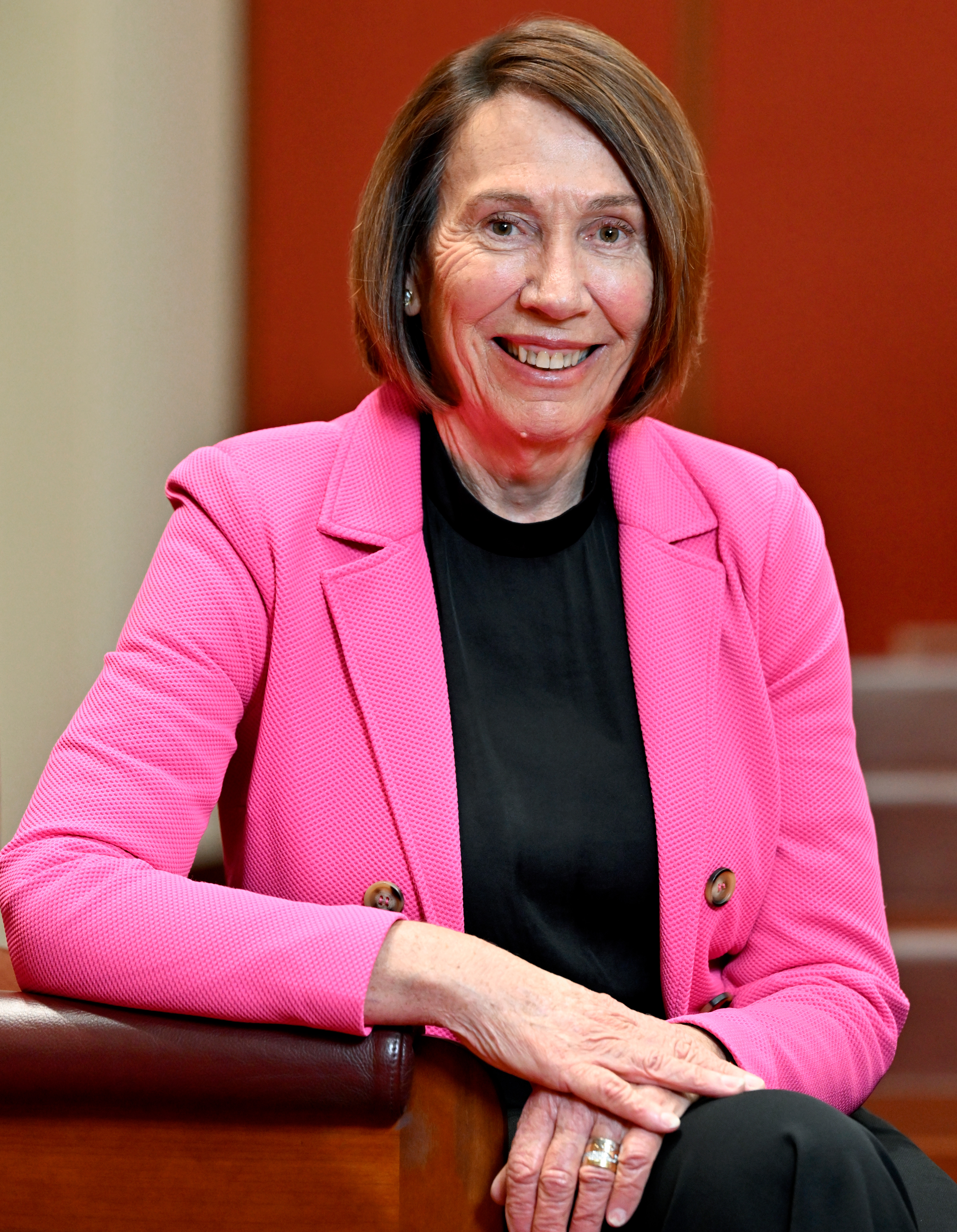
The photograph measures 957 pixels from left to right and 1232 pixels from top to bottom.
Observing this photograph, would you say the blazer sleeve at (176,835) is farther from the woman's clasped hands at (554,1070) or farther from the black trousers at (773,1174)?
the black trousers at (773,1174)

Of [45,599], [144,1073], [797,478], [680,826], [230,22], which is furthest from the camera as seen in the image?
[797,478]

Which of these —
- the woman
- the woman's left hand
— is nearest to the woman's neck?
the woman

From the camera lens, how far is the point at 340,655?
1.34 meters

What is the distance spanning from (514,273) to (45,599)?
1.43 m

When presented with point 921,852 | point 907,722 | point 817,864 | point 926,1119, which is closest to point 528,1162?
point 817,864

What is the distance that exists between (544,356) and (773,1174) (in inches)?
32.9

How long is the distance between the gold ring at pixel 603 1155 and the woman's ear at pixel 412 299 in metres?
0.91

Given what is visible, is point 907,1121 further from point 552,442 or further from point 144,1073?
point 144,1073

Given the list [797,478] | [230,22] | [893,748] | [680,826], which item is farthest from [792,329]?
[680,826]

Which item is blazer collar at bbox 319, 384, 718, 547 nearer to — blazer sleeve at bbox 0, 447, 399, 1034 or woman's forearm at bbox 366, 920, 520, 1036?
blazer sleeve at bbox 0, 447, 399, 1034

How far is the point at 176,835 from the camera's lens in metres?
1.23

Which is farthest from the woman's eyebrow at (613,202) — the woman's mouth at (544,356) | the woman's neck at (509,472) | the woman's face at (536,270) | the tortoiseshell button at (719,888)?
the tortoiseshell button at (719,888)

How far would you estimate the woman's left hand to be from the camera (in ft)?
3.53

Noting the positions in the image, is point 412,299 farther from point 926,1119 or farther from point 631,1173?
point 926,1119
